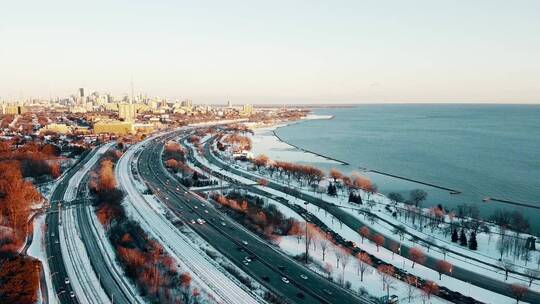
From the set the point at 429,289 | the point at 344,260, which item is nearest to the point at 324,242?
the point at 344,260

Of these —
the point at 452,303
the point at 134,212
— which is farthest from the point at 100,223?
the point at 452,303

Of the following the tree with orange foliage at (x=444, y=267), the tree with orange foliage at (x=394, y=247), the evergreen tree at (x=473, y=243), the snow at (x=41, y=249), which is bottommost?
the tree with orange foliage at (x=394, y=247)

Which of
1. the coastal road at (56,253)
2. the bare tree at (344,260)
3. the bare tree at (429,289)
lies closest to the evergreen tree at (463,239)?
the bare tree at (429,289)

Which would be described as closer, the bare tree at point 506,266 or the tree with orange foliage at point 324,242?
the bare tree at point 506,266

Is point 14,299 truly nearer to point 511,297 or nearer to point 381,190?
point 511,297

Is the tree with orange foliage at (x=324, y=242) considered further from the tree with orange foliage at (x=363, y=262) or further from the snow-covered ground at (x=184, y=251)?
the snow-covered ground at (x=184, y=251)

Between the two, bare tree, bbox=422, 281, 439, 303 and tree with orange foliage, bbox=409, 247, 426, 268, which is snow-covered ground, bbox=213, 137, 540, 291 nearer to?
tree with orange foliage, bbox=409, 247, 426, 268
